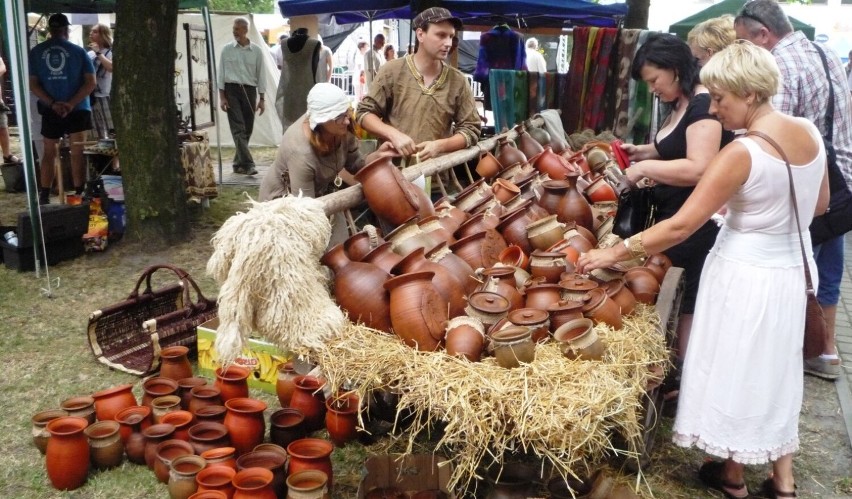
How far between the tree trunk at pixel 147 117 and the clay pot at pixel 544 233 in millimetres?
4273

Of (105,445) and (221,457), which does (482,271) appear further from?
(105,445)

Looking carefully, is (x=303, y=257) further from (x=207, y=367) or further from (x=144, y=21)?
(x=144, y=21)

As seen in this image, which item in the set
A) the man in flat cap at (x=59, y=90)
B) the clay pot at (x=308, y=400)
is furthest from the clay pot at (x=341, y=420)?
the man in flat cap at (x=59, y=90)

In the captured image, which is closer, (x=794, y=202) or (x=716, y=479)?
(x=794, y=202)

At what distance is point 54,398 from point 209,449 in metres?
1.48

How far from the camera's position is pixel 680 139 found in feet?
11.2

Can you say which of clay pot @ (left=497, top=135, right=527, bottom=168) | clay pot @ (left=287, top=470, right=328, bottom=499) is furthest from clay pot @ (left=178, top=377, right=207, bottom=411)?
clay pot @ (left=497, top=135, right=527, bottom=168)

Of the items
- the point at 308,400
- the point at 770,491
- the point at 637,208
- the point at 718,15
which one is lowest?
the point at 770,491

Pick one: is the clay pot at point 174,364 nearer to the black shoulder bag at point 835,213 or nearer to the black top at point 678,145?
the black top at point 678,145

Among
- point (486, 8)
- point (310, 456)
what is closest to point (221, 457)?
point (310, 456)

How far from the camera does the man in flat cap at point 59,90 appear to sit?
7863mm

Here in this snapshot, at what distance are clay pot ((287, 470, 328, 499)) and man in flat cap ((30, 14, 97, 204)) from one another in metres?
6.60

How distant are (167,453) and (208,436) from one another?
0.19m

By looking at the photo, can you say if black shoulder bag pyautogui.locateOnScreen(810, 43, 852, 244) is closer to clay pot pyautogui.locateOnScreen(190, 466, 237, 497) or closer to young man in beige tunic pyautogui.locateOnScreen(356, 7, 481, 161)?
young man in beige tunic pyautogui.locateOnScreen(356, 7, 481, 161)
